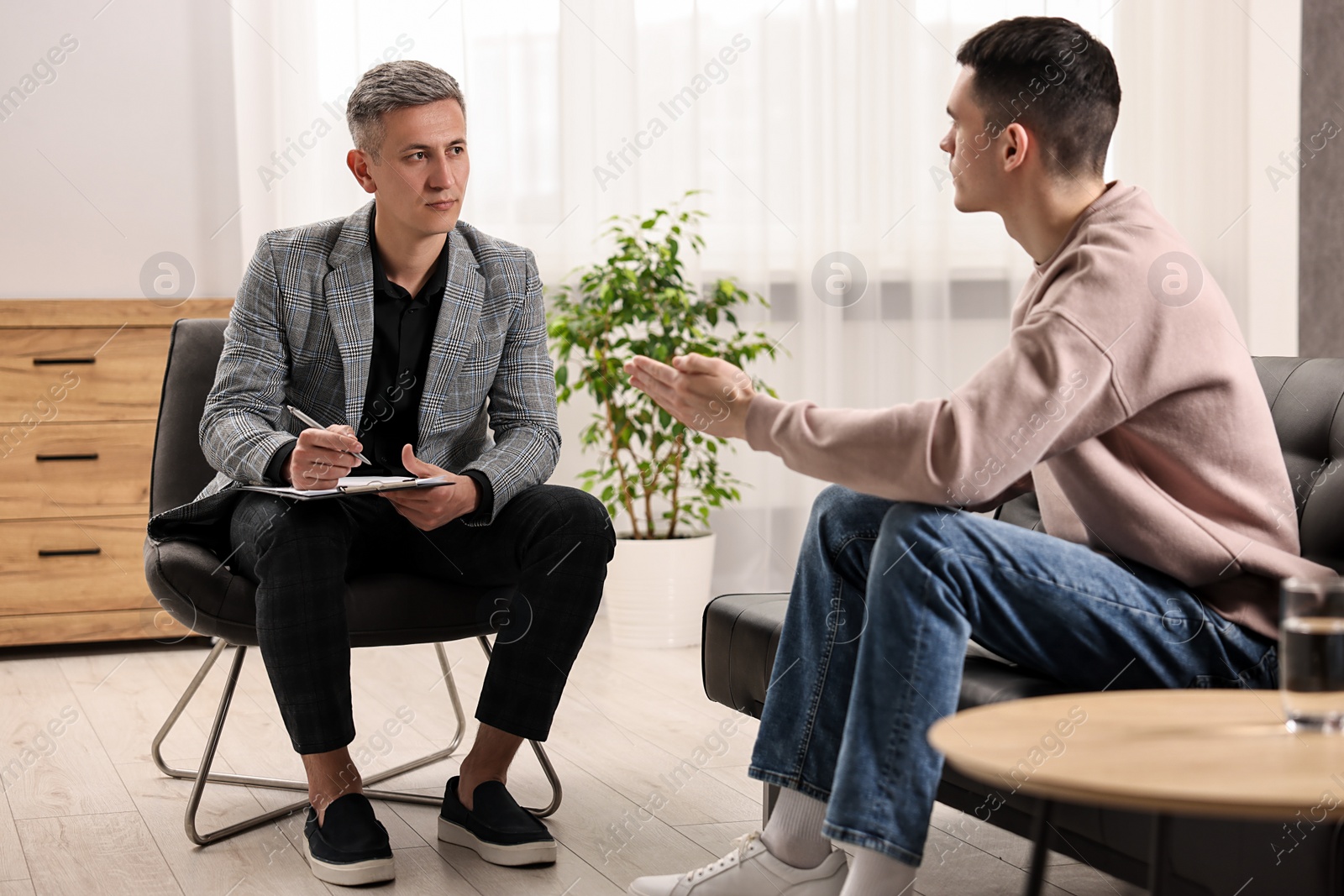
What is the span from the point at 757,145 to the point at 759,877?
2.62 metres

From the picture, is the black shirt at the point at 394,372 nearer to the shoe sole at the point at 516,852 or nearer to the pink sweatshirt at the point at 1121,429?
the shoe sole at the point at 516,852

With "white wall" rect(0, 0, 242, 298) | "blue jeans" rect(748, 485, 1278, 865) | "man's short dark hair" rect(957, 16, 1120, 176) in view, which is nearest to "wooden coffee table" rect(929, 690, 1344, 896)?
"blue jeans" rect(748, 485, 1278, 865)

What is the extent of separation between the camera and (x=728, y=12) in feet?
12.0

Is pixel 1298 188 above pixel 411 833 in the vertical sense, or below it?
above

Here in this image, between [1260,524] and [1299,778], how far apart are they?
2.04 feet

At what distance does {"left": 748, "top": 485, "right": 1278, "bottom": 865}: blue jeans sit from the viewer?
4.07 ft

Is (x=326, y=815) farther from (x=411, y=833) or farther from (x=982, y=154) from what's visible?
(x=982, y=154)

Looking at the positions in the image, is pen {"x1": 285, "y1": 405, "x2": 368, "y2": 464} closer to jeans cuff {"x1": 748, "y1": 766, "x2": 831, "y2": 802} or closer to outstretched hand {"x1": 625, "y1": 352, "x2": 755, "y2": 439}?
outstretched hand {"x1": 625, "y1": 352, "x2": 755, "y2": 439}

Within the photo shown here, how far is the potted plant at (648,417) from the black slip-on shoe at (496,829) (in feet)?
4.71

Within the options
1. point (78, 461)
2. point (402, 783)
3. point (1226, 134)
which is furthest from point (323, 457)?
point (1226, 134)

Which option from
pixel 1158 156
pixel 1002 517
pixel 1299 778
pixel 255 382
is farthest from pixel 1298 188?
pixel 1299 778

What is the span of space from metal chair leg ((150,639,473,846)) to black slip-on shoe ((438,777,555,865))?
196mm

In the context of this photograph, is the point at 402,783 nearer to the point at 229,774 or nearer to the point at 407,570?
the point at 229,774

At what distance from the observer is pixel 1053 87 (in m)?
1.44
